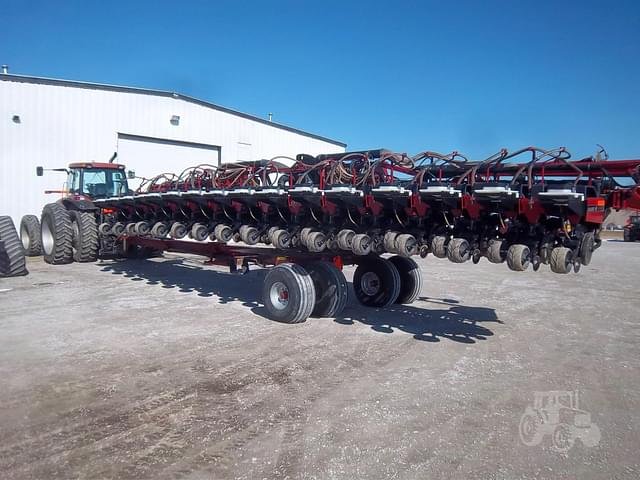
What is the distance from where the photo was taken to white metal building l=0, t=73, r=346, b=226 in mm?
15266

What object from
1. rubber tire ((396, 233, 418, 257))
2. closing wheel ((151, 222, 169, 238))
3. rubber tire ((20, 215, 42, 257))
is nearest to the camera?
rubber tire ((396, 233, 418, 257))

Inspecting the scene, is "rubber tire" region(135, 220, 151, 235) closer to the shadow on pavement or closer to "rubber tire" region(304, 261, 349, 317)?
the shadow on pavement

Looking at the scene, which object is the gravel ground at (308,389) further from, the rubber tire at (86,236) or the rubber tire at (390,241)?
the rubber tire at (86,236)

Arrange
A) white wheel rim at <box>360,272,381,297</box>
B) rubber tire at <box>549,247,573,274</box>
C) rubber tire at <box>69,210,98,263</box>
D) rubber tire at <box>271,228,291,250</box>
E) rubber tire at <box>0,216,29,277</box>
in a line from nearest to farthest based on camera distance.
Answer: rubber tire at <box>549,247,573,274</box> → rubber tire at <box>271,228,291,250</box> → white wheel rim at <box>360,272,381,297</box> → rubber tire at <box>0,216,29,277</box> → rubber tire at <box>69,210,98,263</box>

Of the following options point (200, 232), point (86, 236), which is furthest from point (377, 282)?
point (86, 236)

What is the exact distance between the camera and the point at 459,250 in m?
5.59

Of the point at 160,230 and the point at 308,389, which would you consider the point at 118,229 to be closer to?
the point at 160,230

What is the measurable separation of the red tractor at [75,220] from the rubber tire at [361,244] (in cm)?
655

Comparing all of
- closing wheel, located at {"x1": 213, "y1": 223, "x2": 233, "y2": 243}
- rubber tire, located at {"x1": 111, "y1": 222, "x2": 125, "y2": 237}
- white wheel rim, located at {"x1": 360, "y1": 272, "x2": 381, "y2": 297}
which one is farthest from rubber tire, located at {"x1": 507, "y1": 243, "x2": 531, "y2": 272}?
rubber tire, located at {"x1": 111, "y1": 222, "x2": 125, "y2": 237}

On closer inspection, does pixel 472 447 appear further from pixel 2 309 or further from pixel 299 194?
pixel 2 309

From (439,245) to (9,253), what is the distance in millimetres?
8813

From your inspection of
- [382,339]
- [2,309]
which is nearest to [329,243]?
[382,339]

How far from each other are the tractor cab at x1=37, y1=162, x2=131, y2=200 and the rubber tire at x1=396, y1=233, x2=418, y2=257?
8923mm

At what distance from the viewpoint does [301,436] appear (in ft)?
12.0
